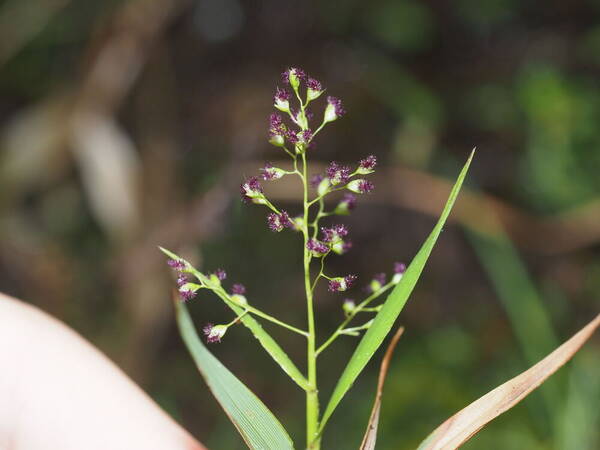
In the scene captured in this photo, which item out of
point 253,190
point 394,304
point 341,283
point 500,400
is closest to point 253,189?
point 253,190

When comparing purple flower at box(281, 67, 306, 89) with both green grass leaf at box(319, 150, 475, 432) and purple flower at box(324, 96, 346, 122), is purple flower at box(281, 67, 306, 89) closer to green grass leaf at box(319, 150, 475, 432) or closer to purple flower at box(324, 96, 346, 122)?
purple flower at box(324, 96, 346, 122)

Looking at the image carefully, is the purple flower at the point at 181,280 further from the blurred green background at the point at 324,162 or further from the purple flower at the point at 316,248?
the blurred green background at the point at 324,162

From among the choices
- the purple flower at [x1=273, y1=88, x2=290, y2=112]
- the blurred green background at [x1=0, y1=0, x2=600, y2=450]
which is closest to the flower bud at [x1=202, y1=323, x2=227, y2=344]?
the purple flower at [x1=273, y1=88, x2=290, y2=112]

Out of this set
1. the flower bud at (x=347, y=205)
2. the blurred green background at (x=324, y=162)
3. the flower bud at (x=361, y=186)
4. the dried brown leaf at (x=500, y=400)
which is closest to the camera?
the dried brown leaf at (x=500, y=400)

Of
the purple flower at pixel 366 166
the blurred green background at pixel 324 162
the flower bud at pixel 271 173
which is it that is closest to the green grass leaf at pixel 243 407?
the flower bud at pixel 271 173

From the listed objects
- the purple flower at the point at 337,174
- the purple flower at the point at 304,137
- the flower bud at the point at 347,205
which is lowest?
the flower bud at the point at 347,205

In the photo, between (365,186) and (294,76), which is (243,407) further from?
(294,76)

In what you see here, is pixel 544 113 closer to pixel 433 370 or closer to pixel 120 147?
pixel 433 370
